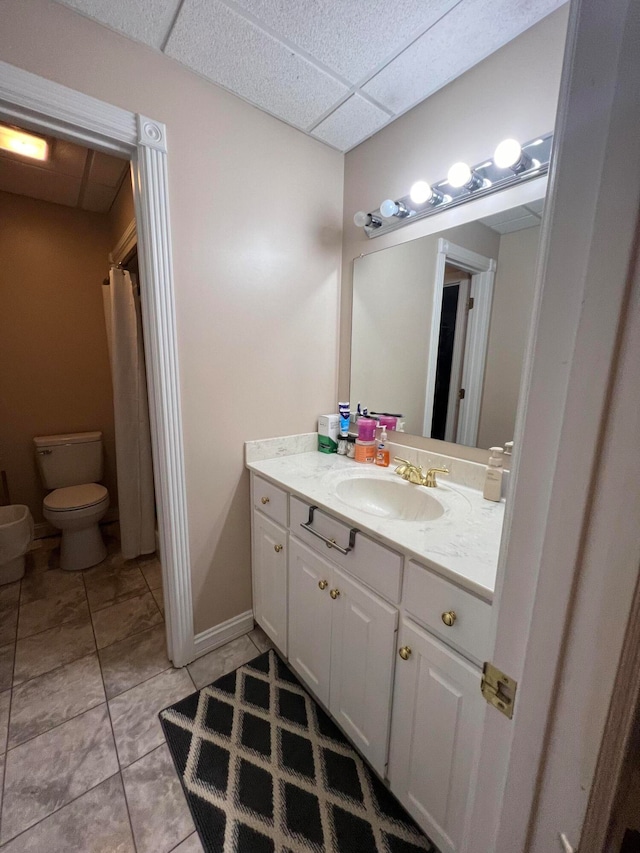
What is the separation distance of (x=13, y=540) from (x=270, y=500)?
5.31 ft

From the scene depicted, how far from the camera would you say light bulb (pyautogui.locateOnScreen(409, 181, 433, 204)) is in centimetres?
128

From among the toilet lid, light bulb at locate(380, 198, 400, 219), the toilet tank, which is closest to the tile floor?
the toilet lid

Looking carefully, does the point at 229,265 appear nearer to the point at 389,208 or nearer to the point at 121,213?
the point at 389,208

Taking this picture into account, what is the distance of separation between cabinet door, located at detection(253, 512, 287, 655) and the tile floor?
0.63 ft

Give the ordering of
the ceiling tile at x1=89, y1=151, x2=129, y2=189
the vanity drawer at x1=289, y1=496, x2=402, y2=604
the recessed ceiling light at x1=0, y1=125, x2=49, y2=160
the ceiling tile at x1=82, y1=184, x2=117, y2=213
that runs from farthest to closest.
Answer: the ceiling tile at x1=82, y1=184, x2=117, y2=213
the ceiling tile at x1=89, y1=151, x2=129, y2=189
the recessed ceiling light at x1=0, y1=125, x2=49, y2=160
the vanity drawer at x1=289, y1=496, x2=402, y2=604

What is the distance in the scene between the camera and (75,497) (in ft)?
7.13

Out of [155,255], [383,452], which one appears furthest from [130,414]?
[383,452]

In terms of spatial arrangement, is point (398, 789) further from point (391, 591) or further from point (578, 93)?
point (578, 93)

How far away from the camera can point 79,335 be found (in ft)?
8.18

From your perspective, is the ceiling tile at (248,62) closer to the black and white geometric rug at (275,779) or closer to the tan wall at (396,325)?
the tan wall at (396,325)

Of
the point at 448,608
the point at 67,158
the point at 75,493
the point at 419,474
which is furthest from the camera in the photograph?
the point at 75,493

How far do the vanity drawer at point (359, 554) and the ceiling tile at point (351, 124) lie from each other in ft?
5.11

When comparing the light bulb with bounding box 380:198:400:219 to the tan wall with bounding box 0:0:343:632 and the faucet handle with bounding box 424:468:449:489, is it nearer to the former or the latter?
the tan wall with bounding box 0:0:343:632

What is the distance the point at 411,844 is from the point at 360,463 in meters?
1.18
